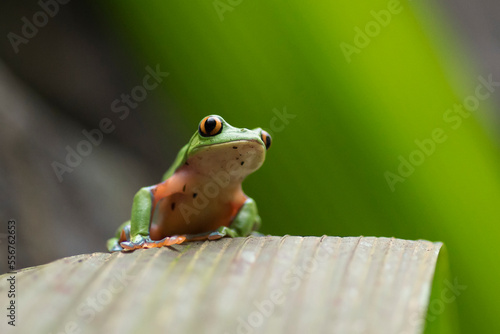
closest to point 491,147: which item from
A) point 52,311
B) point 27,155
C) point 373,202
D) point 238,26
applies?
point 373,202

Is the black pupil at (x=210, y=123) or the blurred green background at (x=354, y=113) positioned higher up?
the black pupil at (x=210, y=123)

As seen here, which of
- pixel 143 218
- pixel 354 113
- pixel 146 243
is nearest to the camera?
pixel 146 243

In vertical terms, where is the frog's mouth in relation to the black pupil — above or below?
below

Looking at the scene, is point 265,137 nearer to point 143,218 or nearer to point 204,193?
point 204,193

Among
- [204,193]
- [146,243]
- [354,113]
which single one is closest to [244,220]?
[204,193]

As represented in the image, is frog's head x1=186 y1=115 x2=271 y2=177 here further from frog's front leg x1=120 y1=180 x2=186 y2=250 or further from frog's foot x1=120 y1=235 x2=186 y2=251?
frog's foot x1=120 y1=235 x2=186 y2=251

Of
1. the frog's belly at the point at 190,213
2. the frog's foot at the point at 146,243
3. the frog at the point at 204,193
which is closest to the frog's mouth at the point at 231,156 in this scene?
the frog at the point at 204,193

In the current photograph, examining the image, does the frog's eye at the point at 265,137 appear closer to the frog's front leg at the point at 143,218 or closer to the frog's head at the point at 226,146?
the frog's head at the point at 226,146

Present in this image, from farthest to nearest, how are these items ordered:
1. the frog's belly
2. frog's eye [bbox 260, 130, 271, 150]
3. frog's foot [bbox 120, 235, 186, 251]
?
the frog's belly < frog's eye [bbox 260, 130, 271, 150] < frog's foot [bbox 120, 235, 186, 251]

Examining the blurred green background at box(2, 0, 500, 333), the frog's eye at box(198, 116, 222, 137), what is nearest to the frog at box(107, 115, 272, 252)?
the frog's eye at box(198, 116, 222, 137)
